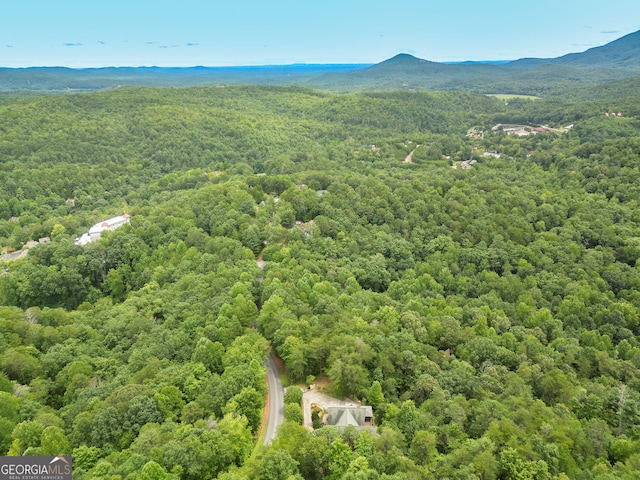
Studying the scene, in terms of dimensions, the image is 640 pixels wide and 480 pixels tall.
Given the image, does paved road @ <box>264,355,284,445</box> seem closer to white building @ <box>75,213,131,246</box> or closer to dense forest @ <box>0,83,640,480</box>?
dense forest @ <box>0,83,640,480</box>

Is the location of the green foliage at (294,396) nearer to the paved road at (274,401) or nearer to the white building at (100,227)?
the paved road at (274,401)

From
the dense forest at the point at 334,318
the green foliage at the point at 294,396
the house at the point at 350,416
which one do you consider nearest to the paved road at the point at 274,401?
the dense forest at the point at 334,318

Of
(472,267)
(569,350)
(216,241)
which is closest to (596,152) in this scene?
(472,267)

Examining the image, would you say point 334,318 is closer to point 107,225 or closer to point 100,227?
point 100,227

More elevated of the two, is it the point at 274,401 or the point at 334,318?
the point at 334,318

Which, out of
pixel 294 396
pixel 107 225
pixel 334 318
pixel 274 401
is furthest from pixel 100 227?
pixel 294 396
